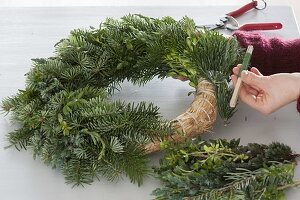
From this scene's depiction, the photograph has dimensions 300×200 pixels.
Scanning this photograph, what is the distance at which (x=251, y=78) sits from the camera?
916mm

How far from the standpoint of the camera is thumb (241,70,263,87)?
0.91 metres

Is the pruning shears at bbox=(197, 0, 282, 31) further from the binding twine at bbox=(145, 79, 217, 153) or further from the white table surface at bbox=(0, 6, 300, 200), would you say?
the binding twine at bbox=(145, 79, 217, 153)

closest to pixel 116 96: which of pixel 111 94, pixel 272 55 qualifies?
pixel 111 94

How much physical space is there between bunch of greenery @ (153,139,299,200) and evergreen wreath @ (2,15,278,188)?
5cm

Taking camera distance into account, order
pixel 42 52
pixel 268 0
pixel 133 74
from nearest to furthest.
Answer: pixel 133 74 → pixel 42 52 → pixel 268 0

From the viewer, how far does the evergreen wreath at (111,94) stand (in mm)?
847

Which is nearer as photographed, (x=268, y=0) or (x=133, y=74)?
(x=133, y=74)

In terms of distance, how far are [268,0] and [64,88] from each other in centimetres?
111

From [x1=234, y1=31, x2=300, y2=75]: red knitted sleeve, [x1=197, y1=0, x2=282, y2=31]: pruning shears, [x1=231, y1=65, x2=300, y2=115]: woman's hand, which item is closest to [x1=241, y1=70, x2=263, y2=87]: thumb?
[x1=231, y1=65, x2=300, y2=115]: woman's hand

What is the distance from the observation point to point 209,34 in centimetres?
94

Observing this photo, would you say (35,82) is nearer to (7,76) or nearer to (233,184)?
(7,76)

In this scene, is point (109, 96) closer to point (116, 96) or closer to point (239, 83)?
point (116, 96)

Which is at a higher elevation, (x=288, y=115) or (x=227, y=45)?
(x=227, y=45)

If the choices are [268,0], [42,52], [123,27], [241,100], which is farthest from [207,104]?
[268,0]
